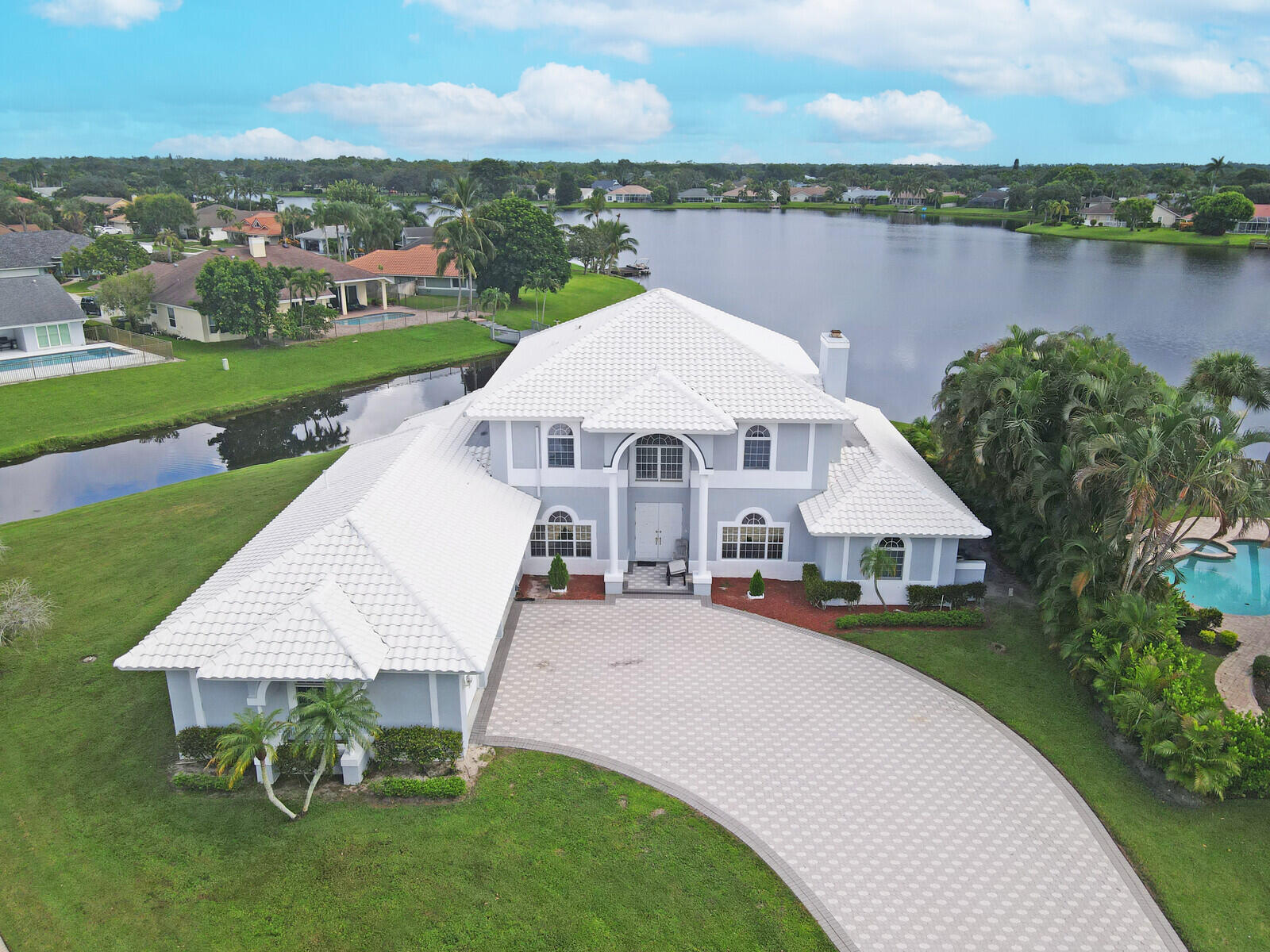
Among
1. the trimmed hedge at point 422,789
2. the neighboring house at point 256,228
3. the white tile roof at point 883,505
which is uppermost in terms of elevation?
the neighboring house at point 256,228

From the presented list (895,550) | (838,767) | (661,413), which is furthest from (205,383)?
(838,767)

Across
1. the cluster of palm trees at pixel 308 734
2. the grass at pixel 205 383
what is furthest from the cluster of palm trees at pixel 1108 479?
the grass at pixel 205 383

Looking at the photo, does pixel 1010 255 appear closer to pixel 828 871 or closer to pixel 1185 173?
pixel 1185 173

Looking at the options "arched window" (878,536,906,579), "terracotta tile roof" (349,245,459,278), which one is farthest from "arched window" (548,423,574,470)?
"terracotta tile roof" (349,245,459,278)

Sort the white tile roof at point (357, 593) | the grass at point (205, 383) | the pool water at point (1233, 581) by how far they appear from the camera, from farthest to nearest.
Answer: the grass at point (205, 383), the pool water at point (1233, 581), the white tile roof at point (357, 593)

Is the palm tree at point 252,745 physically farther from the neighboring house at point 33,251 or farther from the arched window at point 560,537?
the neighboring house at point 33,251

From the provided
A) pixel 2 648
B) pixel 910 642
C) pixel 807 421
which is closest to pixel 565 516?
pixel 807 421

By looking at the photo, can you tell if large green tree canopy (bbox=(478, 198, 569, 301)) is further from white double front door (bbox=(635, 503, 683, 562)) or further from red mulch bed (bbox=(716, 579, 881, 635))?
red mulch bed (bbox=(716, 579, 881, 635))
